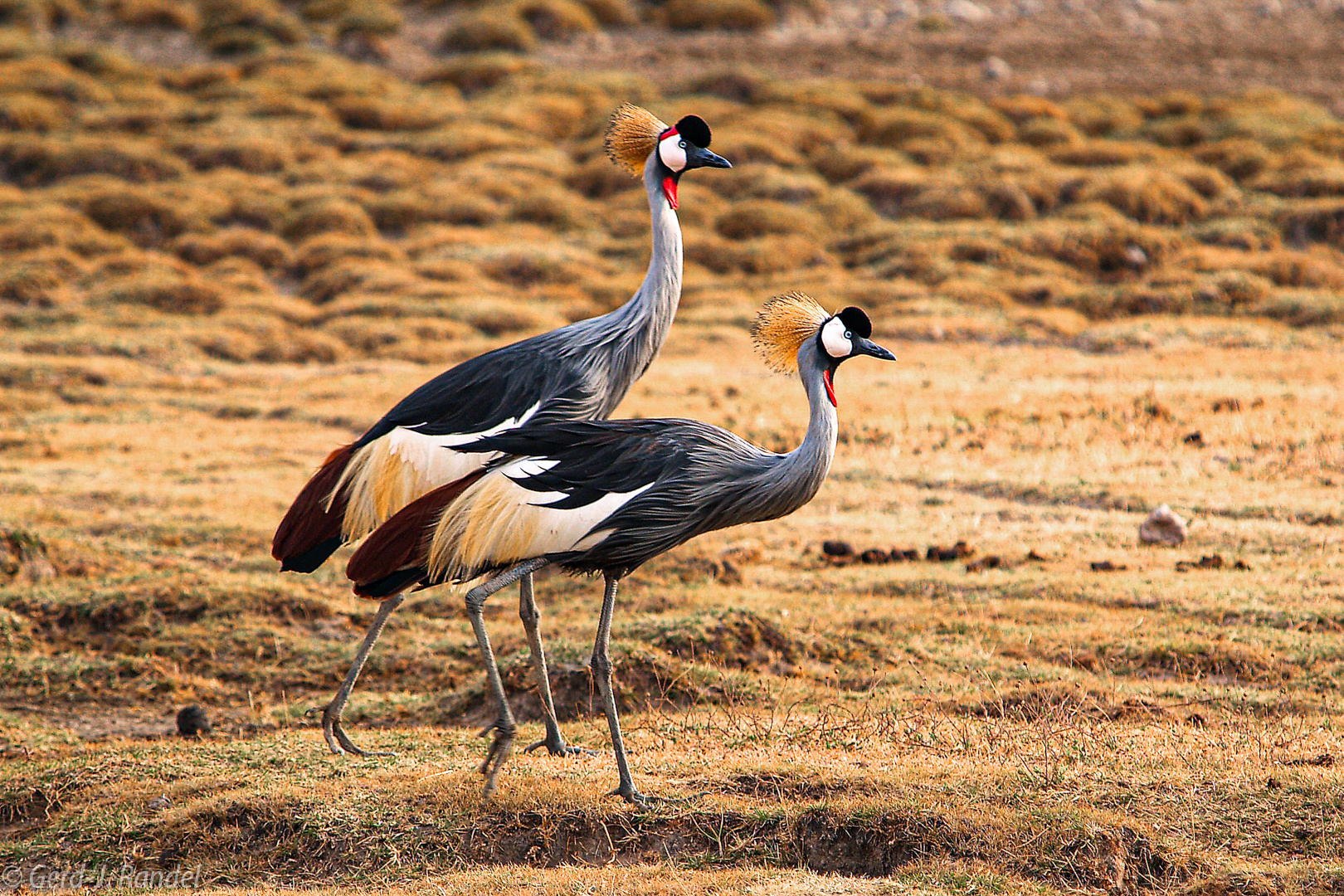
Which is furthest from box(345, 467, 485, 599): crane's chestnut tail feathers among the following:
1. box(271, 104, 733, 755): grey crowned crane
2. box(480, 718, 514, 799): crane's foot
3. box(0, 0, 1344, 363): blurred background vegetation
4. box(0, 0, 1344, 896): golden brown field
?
box(0, 0, 1344, 363): blurred background vegetation

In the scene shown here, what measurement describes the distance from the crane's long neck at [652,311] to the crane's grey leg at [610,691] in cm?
139

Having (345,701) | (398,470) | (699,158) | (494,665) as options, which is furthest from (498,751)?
(699,158)

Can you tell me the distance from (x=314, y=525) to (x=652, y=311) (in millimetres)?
2021

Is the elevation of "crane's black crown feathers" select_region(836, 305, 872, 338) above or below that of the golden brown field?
above

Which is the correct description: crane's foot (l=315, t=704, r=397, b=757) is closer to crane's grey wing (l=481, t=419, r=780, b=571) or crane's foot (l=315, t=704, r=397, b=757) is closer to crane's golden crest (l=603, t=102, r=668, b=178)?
crane's grey wing (l=481, t=419, r=780, b=571)

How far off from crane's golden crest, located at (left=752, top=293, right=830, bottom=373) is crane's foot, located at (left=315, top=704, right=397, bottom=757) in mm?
2691

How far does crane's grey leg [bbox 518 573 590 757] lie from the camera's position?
6234mm

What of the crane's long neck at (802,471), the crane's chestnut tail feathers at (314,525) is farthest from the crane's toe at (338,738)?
the crane's long neck at (802,471)

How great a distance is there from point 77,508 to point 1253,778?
940 cm

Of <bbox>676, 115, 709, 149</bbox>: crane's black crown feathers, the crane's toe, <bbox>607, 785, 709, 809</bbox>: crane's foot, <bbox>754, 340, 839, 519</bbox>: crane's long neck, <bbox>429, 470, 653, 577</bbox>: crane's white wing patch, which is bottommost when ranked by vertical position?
the crane's toe

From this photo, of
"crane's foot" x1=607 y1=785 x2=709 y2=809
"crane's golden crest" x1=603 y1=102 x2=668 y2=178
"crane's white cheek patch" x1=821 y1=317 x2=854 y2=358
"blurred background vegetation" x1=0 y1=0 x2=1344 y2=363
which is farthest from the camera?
"blurred background vegetation" x1=0 y1=0 x2=1344 y2=363

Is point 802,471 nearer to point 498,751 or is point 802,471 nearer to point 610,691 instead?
point 610,691

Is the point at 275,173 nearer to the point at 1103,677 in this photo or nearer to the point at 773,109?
the point at 773,109

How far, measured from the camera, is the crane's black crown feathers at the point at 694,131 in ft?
23.8
